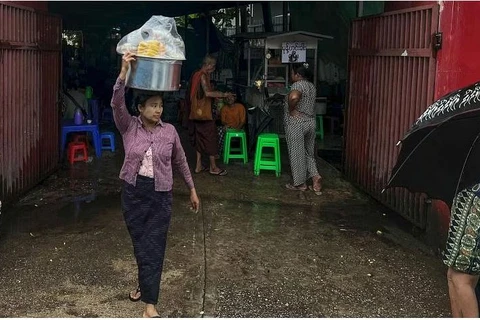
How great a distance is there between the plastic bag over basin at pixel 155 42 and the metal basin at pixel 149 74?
0.12ft

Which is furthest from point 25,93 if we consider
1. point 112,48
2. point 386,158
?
point 112,48

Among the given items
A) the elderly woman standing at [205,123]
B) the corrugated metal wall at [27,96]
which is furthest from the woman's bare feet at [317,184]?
the corrugated metal wall at [27,96]

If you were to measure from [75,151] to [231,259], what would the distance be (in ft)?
15.2

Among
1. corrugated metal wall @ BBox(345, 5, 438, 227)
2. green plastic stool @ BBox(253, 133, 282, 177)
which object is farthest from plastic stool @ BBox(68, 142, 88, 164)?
corrugated metal wall @ BBox(345, 5, 438, 227)

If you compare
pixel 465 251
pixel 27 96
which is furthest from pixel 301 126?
pixel 465 251

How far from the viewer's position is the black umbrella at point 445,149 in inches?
107

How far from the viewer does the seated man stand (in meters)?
8.41

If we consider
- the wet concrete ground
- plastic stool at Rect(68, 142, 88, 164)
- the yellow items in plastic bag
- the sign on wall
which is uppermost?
the sign on wall

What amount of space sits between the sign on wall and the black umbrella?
21.7 feet

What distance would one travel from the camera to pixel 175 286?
403 centimetres

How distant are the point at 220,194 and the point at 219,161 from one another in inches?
77.6

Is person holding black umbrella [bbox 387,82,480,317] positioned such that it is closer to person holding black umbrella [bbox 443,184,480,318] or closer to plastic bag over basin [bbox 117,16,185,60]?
person holding black umbrella [bbox 443,184,480,318]

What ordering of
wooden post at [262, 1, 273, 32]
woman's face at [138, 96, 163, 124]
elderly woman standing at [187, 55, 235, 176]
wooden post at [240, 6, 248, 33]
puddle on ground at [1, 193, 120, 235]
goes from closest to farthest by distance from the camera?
woman's face at [138, 96, 163, 124], puddle on ground at [1, 193, 120, 235], elderly woman standing at [187, 55, 235, 176], wooden post at [262, 1, 273, 32], wooden post at [240, 6, 248, 33]

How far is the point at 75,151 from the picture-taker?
8.39m
